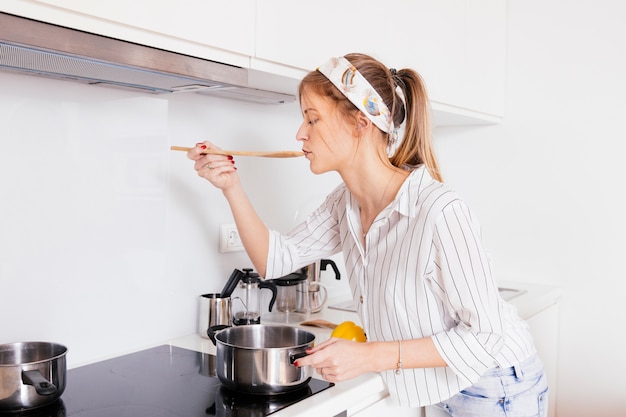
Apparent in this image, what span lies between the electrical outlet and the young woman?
30 centimetres

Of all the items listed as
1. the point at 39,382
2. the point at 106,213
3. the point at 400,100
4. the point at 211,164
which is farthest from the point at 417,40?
the point at 39,382

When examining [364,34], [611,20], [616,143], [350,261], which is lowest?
[350,261]

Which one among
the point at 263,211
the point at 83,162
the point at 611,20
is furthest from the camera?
the point at 611,20

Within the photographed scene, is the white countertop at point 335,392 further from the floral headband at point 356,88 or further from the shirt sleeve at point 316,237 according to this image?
the floral headband at point 356,88

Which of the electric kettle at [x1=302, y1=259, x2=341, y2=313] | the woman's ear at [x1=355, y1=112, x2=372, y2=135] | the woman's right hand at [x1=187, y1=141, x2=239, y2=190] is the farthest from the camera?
the electric kettle at [x1=302, y1=259, x2=341, y2=313]

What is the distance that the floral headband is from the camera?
49.1 inches

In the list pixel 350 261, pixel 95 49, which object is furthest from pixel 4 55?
pixel 350 261

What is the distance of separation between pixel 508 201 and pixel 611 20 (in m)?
0.70

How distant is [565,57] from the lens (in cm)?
223

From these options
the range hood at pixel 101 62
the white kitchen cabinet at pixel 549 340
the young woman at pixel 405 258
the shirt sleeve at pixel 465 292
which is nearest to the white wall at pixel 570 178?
the white kitchen cabinet at pixel 549 340

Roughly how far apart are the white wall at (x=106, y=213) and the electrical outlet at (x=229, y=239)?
18 millimetres

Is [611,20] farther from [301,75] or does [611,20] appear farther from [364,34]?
[301,75]

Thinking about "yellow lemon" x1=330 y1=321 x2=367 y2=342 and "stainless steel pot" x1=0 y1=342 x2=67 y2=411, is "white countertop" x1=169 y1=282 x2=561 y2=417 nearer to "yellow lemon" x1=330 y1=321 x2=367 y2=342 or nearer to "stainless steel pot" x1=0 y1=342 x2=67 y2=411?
"yellow lemon" x1=330 y1=321 x2=367 y2=342

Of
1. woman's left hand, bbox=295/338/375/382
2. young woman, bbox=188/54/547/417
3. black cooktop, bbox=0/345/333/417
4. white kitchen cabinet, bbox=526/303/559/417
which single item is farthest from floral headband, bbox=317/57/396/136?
white kitchen cabinet, bbox=526/303/559/417
